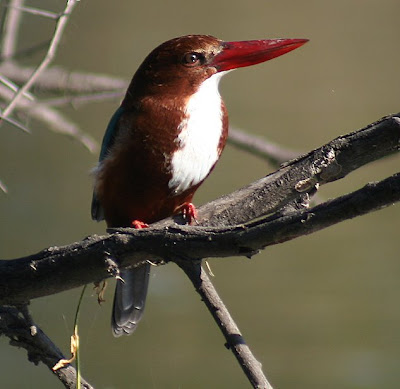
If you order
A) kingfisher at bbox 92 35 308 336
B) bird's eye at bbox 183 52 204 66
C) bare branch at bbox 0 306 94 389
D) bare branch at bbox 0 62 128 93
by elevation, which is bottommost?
bare branch at bbox 0 306 94 389

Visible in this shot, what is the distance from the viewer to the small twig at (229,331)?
1.82 m

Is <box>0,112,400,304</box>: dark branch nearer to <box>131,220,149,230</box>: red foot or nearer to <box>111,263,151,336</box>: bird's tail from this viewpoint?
<box>131,220,149,230</box>: red foot

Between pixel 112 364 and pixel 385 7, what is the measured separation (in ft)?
11.9

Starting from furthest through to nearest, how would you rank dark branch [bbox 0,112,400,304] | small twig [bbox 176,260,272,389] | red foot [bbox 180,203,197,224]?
red foot [bbox 180,203,197,224]
small twig [bbox 176,260,272,389]
dark branch [bbox 0,112,400,304]

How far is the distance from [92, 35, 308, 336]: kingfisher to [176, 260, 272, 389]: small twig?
1.24 ft

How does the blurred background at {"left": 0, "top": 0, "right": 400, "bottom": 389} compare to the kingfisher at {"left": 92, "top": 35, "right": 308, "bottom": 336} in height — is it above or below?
above

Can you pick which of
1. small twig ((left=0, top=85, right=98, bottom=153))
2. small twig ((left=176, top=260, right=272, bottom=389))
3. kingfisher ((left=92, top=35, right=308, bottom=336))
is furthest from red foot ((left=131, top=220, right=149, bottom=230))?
small twig ((left=176, top=260, right=272, bottom=389))

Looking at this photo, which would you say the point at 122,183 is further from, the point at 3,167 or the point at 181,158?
the point at 3,167

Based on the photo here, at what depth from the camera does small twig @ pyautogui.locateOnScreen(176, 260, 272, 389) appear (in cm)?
182

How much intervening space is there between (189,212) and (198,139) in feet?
0.60

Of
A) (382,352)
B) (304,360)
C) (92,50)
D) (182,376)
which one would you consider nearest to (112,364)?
(182,376)

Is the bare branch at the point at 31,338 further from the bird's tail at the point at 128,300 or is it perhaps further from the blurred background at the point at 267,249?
the blurred background at the point at 267,249

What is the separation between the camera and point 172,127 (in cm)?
234

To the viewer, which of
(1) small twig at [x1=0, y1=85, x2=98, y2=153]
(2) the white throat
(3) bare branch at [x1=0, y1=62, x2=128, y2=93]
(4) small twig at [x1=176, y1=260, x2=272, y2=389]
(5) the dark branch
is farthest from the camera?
(3) bare branch at [x1=0, y1=62, x2=128, y2=93]
